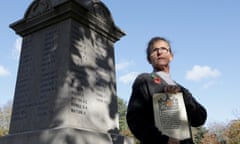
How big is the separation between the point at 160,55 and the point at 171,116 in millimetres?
617

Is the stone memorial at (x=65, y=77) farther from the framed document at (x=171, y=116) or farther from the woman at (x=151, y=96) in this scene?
the framed document at (x=171, y=116)

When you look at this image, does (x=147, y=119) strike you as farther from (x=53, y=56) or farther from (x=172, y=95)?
(x=53, y=56)

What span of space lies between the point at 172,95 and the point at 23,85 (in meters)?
4.18

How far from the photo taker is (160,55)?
214 cm

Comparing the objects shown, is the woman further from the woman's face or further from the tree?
the tree

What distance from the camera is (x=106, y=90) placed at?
5.24 meters

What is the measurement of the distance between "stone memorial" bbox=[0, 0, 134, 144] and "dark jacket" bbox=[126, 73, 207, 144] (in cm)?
238

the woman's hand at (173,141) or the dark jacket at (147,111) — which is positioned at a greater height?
the dark jacket at (147,111)

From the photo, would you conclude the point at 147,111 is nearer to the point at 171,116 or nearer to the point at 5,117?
the point at 171,116

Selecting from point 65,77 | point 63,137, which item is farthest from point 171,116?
point 65,77

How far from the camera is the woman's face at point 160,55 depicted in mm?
2139

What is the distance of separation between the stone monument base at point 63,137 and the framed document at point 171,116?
258 centimetres

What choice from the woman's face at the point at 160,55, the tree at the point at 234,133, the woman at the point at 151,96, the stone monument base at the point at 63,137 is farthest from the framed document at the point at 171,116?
the tree at the point at 234,133

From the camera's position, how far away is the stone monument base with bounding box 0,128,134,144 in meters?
3.97
